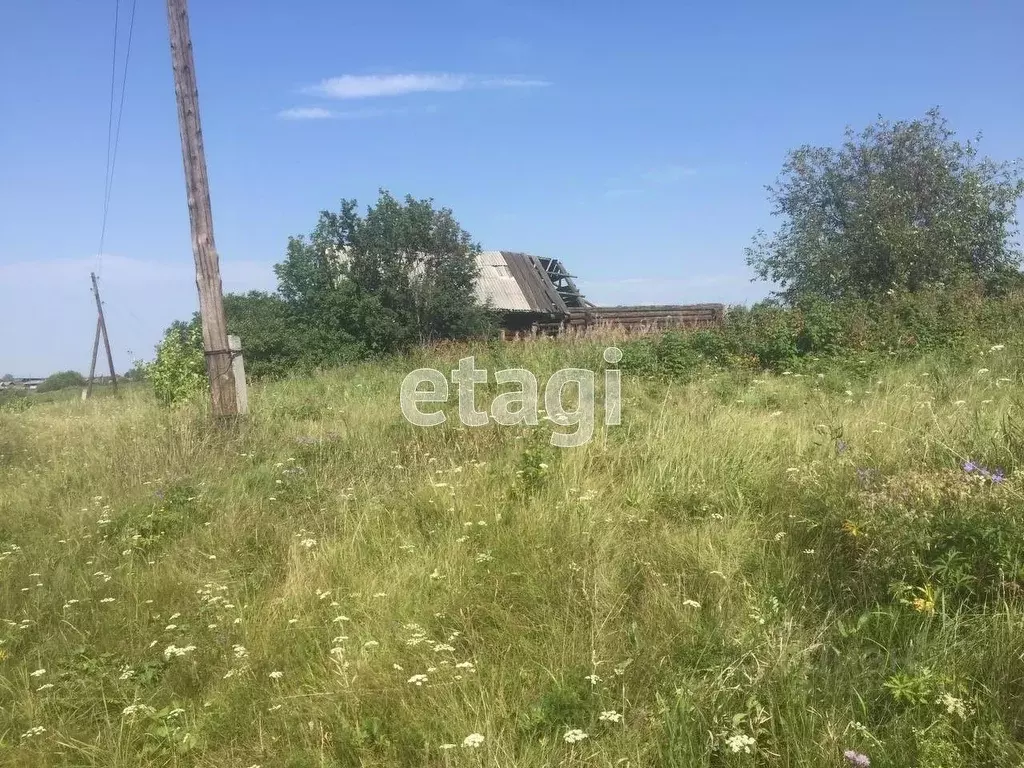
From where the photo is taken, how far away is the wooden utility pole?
7.13 meters

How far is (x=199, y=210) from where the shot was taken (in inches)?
282

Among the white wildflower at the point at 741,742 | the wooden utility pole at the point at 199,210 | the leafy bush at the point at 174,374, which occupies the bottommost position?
the white wildflower at the point at 741,742

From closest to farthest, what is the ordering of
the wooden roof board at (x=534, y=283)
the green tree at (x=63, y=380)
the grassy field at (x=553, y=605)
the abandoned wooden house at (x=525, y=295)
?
the grassy field at (x=553, y=605) → the abandoned wooden house at (x=525, y=295) → the wooden roof board at (x=534, y=283) → the green tree at (x=63, y=380)

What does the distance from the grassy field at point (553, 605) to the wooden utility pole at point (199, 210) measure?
6.21 ft

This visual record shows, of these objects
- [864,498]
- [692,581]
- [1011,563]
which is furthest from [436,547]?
[1011,563]

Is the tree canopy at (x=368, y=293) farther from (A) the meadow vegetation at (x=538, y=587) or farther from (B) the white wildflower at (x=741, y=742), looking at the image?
(B) the white wildflower at (x=741, y=742)

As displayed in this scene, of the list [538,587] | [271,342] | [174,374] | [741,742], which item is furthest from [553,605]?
[271,342]

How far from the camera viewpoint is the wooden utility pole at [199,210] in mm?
7129

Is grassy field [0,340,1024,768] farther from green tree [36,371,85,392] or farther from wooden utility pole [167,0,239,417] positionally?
green tree [36,371,85,392]

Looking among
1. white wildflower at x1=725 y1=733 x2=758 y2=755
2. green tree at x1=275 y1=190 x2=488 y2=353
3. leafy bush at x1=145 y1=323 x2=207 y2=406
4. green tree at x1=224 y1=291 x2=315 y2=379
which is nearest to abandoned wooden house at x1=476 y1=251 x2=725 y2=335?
green tree at x1=275 y1=190 x2=488 y2=353

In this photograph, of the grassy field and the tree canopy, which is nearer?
the grassy field

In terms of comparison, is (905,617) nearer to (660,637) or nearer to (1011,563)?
(1011,563)

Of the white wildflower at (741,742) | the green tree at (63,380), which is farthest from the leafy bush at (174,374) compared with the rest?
the green tree at (63,380)

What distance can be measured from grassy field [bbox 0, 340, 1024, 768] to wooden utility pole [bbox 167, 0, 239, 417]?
189cm
